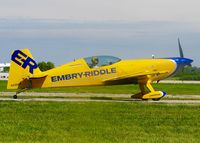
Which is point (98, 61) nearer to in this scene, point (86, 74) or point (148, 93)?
point (86, 74)

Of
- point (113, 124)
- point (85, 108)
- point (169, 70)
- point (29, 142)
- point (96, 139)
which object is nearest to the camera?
point (29, 142)

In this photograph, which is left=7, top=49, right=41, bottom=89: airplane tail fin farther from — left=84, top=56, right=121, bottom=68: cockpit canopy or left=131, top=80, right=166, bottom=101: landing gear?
left=131, top=80, right=166, bottom=101: landing gear

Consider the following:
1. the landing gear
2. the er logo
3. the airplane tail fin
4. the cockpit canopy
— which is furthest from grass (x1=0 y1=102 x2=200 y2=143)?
the cockpit canopy

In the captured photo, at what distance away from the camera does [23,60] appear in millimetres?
23031

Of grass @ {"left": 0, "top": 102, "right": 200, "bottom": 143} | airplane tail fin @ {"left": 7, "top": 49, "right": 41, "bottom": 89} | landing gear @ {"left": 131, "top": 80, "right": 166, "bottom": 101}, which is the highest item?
airplane tail fin @ {"left": 7, "top": 49, "right": 41, "bottom": 89}

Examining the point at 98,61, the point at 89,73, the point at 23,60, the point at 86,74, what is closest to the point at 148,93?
the point at 98,61

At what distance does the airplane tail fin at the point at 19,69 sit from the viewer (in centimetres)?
2288

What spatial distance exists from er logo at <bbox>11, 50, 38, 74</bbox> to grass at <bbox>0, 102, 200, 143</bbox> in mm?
5539

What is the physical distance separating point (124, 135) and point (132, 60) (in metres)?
13.6

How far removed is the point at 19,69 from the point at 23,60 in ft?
1.67

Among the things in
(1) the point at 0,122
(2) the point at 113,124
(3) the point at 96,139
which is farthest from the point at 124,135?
(1) the point at 0,122

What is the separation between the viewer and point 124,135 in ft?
35.6

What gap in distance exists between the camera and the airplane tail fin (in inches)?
901

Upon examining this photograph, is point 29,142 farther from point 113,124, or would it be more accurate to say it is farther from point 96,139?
point 113,124
